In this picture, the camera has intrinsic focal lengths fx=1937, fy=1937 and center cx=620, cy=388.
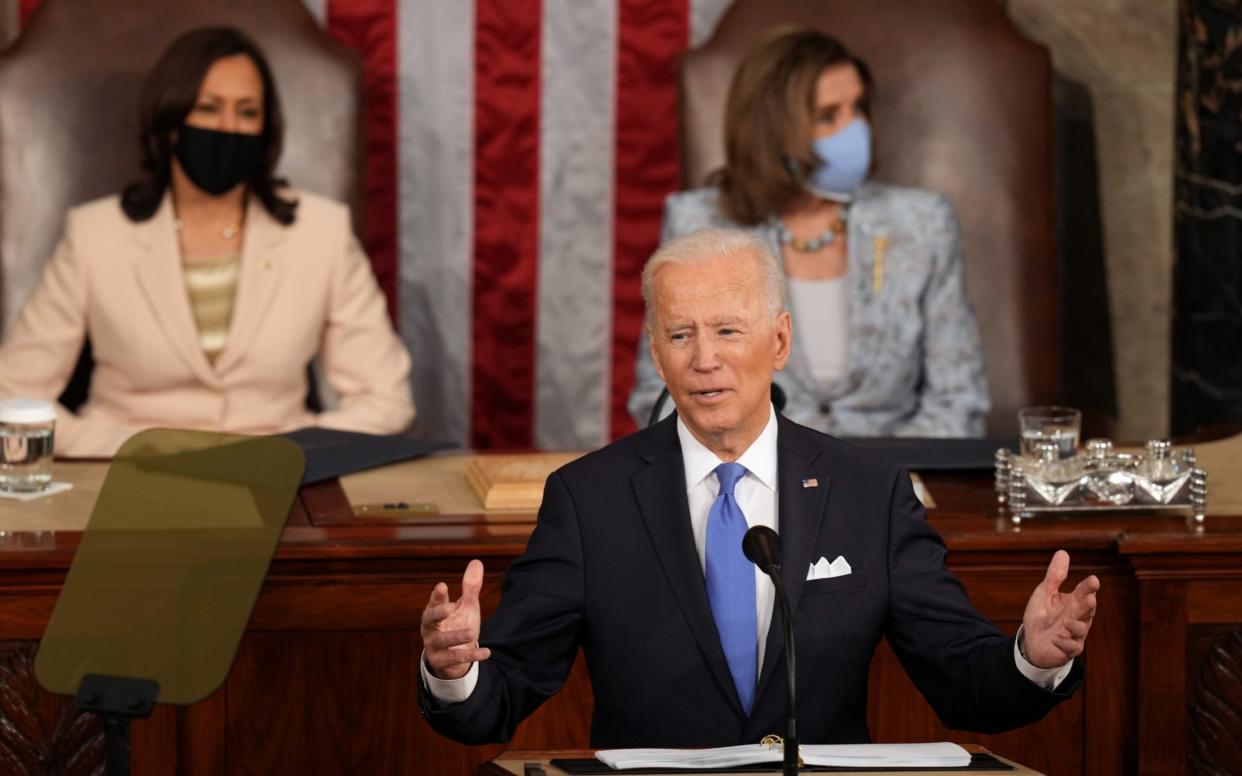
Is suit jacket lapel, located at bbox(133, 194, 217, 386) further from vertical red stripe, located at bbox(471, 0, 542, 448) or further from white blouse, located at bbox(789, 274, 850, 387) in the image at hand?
white blouse, located at bbox(789, 274, 850, 387)

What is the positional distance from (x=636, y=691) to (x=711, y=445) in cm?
34

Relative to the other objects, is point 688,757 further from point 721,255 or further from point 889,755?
point 721,255

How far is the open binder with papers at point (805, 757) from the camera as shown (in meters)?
2.19

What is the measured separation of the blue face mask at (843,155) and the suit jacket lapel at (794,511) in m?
2.17

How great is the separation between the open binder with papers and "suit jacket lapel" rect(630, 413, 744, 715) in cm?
24

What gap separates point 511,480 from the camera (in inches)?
133

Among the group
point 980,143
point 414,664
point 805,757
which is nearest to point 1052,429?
point 414,664

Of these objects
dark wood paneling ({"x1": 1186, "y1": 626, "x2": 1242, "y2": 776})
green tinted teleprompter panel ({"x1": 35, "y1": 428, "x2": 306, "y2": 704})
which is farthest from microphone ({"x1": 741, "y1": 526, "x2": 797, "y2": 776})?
dark wood paneling ({"x1": 1186, "y1": 626, "x2": 1242, "y2": 776})

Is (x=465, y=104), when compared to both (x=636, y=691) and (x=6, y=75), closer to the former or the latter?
(x=6, y=75)

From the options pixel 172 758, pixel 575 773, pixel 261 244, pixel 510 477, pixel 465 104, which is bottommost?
pixel 172 758

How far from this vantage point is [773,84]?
15.7 feet

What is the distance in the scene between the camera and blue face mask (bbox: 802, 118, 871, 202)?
4.73m

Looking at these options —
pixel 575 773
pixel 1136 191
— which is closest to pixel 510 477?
pixel 575 773

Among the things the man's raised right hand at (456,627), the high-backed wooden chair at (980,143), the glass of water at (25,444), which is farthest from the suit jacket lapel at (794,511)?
the high-backed wooden chair at (980,143)
